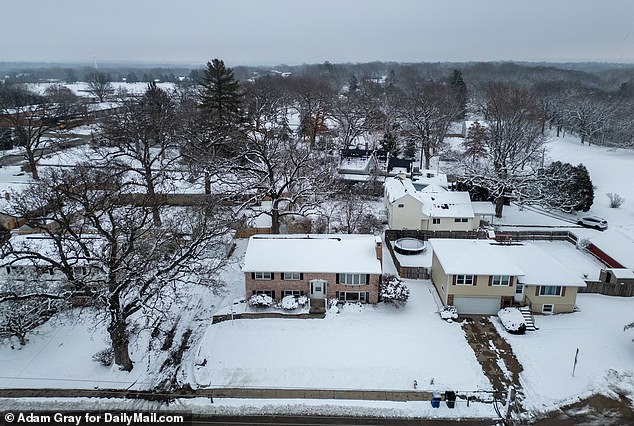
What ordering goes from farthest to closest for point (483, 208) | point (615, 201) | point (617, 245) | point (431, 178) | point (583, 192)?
point (431, 178), point (615, 201), point (583, 192), point (483, 208), point (617, 245)

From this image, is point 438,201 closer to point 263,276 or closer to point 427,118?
point 263,276

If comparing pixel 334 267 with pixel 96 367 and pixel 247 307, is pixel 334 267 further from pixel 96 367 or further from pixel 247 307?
pixel 96 367

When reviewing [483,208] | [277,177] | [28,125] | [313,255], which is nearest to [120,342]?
[313,255]

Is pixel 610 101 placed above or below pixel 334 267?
above

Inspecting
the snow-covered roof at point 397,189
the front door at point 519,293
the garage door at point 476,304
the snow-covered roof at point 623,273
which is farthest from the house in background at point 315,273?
the snow-covered roof at point 623,273

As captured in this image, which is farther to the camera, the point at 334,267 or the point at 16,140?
the point at 16,140

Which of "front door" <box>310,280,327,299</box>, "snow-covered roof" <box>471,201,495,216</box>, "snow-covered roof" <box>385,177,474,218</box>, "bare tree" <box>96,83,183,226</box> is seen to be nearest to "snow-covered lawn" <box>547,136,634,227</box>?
"snow-covered roof" <box>471,201,495,216</box>

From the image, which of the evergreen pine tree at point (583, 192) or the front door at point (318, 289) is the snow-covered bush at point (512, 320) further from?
the evergreen pine tree at point (583, 192)

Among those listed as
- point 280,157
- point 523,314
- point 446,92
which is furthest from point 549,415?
point 446,92
